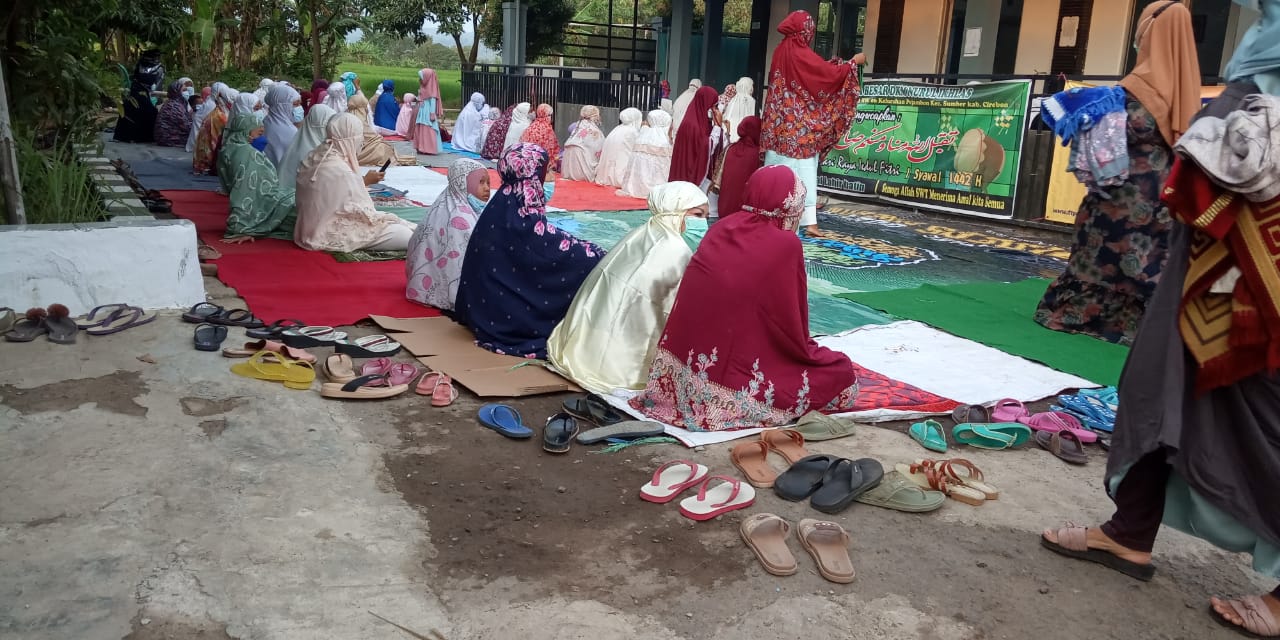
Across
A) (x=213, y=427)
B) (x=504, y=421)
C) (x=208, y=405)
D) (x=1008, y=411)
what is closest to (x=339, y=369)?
(x=208, y=405)

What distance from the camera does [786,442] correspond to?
132 inches

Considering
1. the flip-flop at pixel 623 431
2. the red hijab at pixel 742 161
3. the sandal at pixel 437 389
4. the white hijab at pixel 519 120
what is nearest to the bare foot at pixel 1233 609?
the flip-flop at pixel 623 431

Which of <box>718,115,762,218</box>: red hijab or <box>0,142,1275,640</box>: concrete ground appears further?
<box>718,115,762,218</box>: red hijab

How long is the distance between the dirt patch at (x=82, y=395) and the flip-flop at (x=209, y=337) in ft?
1.28

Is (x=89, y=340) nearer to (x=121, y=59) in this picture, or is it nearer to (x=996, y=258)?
(x=996, y=258)

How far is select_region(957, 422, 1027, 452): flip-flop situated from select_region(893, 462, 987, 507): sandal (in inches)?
14.1

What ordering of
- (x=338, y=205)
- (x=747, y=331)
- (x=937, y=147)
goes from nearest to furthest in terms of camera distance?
(x=747, y=331) < (x=338, y=205) < (x=937, y=147)

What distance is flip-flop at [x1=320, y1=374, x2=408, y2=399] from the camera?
3670 millimetres

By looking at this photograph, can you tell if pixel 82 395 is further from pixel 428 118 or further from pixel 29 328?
pixel 428 118

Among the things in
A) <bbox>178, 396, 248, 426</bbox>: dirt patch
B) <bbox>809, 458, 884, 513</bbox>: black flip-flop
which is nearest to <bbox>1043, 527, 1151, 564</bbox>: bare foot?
<bbox>809, 458, 884, 513</bbox>: black flip-flop

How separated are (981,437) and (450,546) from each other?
2.02 m

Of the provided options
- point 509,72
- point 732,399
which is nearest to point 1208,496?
point 732,399

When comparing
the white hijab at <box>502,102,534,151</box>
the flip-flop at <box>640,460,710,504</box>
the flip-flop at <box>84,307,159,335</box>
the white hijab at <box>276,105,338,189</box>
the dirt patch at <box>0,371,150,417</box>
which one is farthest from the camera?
the white hijab at <box>502,102,534,151</box>

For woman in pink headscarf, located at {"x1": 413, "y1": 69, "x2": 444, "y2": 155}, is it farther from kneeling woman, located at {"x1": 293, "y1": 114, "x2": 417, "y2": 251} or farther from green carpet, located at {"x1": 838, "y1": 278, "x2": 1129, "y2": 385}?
green carpet, located at {"x1": 838, "y1": 278, "x2": 1129, "y2": 385}
